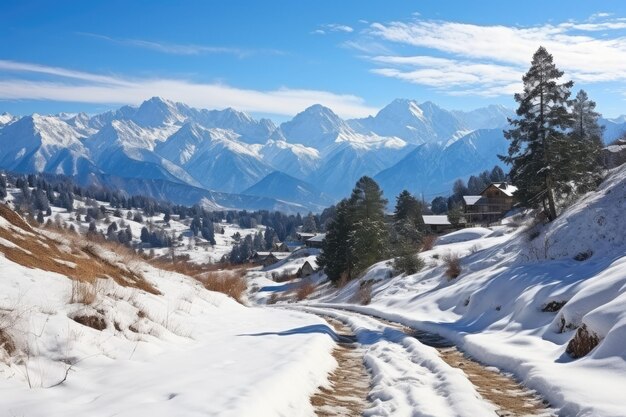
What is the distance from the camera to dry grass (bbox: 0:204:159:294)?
35.8 feet

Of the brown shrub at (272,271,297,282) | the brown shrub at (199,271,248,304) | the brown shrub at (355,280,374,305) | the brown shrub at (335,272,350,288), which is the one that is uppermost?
the brown shrub at (199,271,248,304)

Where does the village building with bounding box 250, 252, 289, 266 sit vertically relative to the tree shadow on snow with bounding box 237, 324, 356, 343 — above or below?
below

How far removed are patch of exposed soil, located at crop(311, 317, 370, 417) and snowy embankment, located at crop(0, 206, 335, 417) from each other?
0.72 ft

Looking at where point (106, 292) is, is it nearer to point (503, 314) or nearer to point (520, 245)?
point (503, 314)

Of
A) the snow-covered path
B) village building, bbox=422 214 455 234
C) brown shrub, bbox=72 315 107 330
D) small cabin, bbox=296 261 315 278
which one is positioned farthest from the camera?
small cabin, bbox=296 261 315 278

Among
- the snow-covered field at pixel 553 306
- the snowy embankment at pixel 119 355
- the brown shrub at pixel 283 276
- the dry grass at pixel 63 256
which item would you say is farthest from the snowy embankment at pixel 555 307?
the brown shrub at pixel 283 276

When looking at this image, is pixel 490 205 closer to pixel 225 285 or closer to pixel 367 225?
pixel 367 225

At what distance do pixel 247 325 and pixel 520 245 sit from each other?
19113 millimetres

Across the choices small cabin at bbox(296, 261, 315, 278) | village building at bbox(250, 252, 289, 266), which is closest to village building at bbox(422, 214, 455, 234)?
small cabin at bbox(296, 261, 315, 278)

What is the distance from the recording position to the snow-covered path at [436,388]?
6645 mm

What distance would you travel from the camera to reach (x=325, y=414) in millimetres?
6703

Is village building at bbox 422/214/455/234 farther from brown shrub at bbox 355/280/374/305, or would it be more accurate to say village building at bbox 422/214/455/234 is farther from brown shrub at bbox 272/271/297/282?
brown shrub at bbox 355/280/374/305

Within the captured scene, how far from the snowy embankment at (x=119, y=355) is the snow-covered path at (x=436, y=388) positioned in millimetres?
1064

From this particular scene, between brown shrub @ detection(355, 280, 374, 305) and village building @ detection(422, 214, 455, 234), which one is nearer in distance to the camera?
brown shrub @ detection(355, 280, 374, 305)
